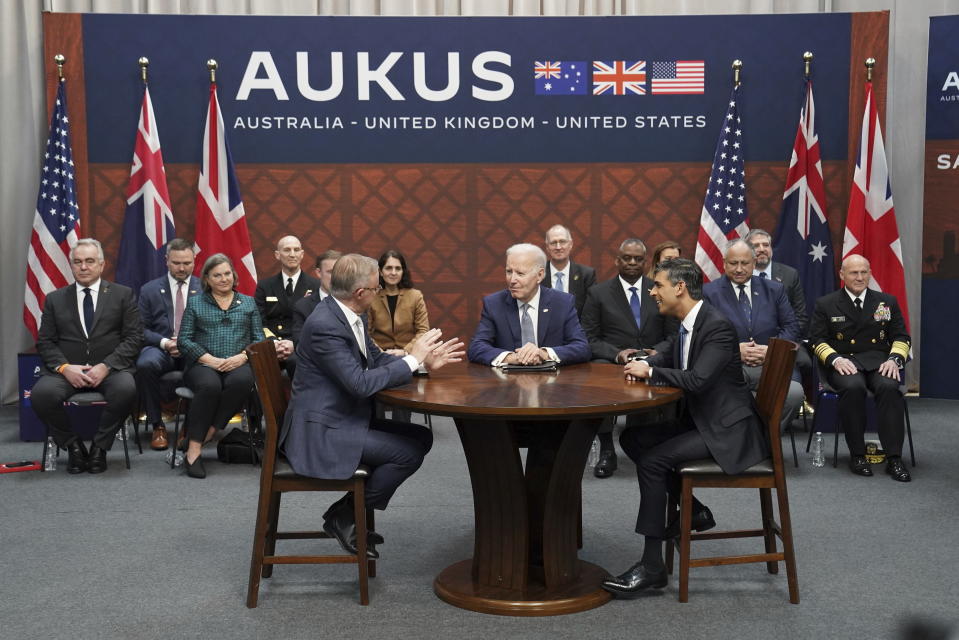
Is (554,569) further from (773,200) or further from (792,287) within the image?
(773,200)

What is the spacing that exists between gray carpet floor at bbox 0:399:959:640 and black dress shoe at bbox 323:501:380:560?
0.65ft

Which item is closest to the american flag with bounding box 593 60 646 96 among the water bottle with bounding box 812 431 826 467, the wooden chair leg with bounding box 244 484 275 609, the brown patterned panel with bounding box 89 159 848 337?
the brown patterned panel with bounding box 89 159 848 337

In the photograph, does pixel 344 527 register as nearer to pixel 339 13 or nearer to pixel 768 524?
pixel 768 524

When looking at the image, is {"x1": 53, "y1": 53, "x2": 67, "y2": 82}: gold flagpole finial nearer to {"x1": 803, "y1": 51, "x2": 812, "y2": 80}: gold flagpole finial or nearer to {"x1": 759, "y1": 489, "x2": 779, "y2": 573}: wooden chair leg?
{"x1": 803, "y1": 51, "x2": 812, "y2": 80}: gold flagpole finial

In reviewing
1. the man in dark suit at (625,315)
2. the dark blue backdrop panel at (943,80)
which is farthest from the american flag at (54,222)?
the dark blue backdrop panel at (943,80)

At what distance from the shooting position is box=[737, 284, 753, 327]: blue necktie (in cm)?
630

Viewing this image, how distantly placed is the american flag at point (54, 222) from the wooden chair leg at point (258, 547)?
175 inches

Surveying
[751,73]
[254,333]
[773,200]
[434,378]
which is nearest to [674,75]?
[751,73]

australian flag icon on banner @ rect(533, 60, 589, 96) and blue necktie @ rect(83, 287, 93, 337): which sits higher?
australian flag icon on banner @ rect(533, 60, 589, 96)

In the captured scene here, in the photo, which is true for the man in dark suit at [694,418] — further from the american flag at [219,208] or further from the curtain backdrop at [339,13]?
the curtain backdrop at [339,13]

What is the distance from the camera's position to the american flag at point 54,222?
24.7 feet

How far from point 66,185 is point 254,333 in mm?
2236

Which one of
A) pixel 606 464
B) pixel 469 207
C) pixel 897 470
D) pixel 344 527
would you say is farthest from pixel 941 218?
pixel 344 527

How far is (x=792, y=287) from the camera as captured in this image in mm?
6836
